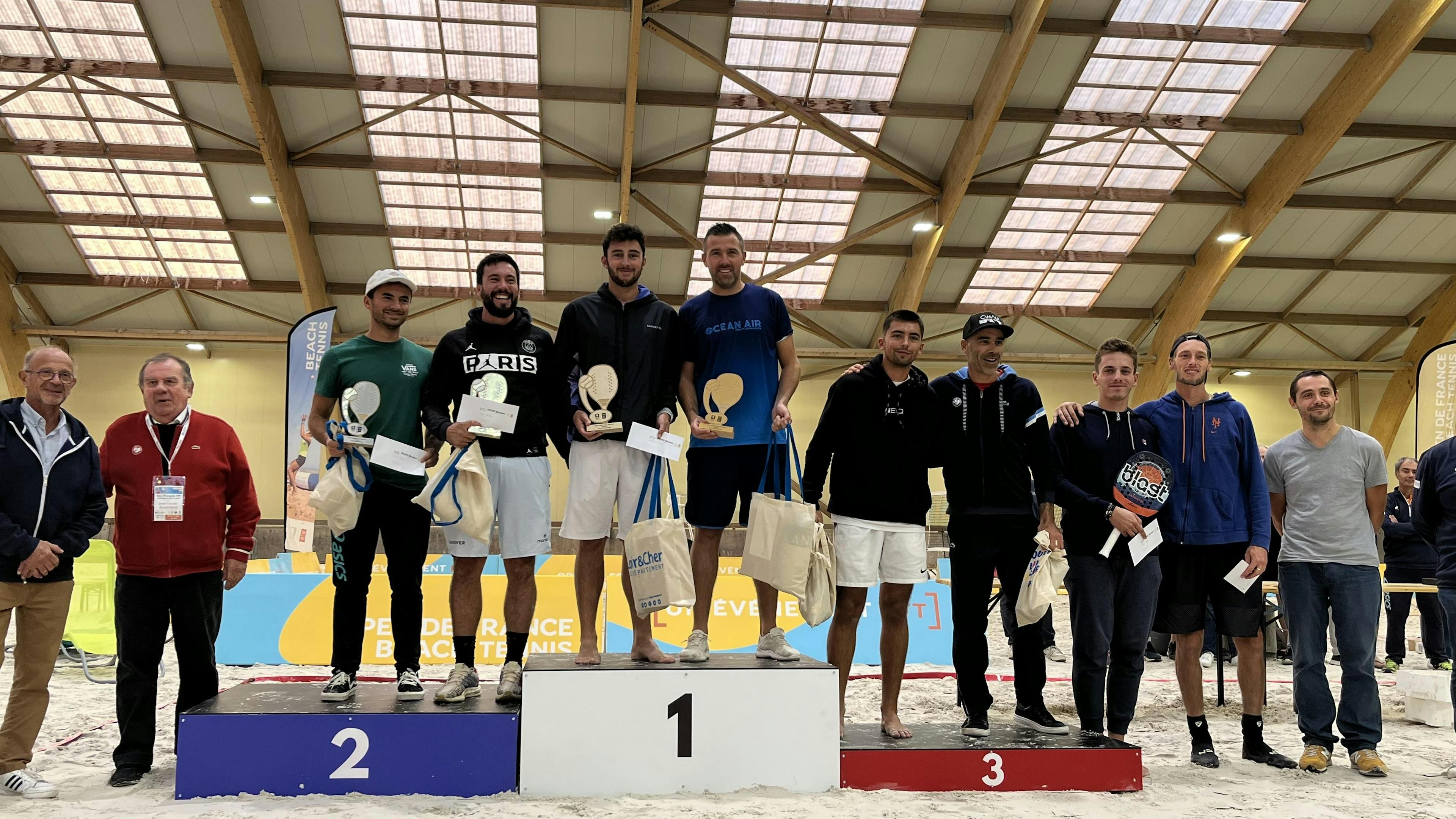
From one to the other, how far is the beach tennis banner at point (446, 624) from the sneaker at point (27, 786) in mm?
3906

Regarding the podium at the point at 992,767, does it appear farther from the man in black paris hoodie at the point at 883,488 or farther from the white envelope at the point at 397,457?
the white envelope at the point at 397,457

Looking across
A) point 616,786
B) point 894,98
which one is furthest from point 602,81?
point 616,786

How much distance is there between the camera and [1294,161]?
14.6 meters

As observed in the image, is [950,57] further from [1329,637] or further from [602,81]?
[1329,637]

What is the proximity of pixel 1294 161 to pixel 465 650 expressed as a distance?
49.6 ft

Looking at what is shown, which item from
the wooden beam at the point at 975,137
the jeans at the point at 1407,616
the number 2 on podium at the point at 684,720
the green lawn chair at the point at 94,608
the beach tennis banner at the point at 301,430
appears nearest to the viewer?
the number 2 on podium at the point at 684,720

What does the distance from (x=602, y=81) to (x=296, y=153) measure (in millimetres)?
4719

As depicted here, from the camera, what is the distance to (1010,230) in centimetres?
1681

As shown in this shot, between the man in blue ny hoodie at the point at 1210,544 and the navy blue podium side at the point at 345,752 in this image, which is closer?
the navy blue podium side at the point at 345,752

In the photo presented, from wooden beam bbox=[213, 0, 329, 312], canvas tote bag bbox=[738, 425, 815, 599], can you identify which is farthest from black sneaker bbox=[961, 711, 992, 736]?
wooden beam bbox=[213, 0, 329, 312]

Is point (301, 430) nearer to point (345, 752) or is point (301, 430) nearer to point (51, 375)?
point (51, 375)

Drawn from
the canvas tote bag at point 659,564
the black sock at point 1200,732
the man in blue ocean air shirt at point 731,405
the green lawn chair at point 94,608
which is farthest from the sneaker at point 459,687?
the green lawn chair at point 94,608

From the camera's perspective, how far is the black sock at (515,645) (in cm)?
413

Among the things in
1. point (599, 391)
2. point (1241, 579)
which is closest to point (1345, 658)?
point (1241, 579)
